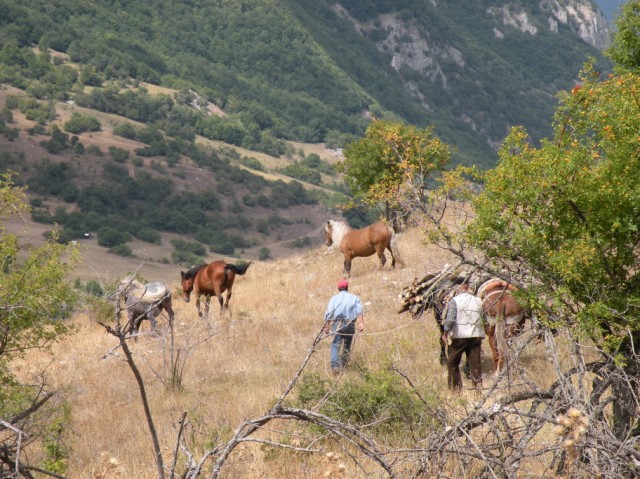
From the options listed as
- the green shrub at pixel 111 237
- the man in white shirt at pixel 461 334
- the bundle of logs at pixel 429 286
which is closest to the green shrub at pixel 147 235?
the green shrub at pixel 111 237

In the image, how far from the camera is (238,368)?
13.8m

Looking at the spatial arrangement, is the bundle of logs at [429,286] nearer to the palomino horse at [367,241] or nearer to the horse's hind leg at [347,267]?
the palomino horse at [367,241]

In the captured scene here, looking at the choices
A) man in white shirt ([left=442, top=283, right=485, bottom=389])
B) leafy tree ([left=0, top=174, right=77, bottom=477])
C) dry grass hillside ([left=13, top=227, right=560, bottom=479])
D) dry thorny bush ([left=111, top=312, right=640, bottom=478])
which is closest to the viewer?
dry thorny bush ([left=111, top=312, right=640, bottom=478])

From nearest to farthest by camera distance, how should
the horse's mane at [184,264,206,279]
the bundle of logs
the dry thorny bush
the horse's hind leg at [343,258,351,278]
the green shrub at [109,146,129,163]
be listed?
the dry thorny bush → the bundle of logs → the horse's mane at [184,264,206,279] → the horse's hind leg at [343,258,351,278] → the green shrub at [109,146,129,163]

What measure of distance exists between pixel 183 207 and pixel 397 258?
11167 cm

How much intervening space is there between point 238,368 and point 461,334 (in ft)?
16.2

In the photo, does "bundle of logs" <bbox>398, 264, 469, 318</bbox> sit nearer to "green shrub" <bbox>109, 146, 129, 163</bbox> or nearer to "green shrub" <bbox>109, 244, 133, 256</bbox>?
"green shrub" <bbox>109, 244, 133, 256</bbox>

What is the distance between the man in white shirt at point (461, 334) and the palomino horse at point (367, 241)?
10.3m

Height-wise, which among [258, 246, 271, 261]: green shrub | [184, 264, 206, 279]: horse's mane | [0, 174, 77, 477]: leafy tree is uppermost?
[0, 174, 77, 477]: leafy tree

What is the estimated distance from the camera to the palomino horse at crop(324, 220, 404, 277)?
68.3 ft

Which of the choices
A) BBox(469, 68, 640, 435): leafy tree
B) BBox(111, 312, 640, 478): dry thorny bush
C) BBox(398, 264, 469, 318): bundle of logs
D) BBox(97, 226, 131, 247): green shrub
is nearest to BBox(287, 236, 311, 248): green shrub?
BBox(97, 226, 131, 247): green shrub

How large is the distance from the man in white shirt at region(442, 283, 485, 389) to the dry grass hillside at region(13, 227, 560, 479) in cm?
40

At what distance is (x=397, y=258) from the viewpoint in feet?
68.7

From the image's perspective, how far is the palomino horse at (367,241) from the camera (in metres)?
20.8
